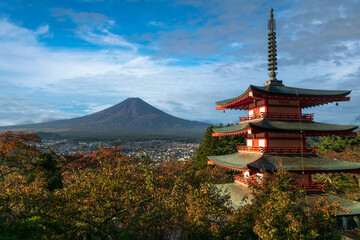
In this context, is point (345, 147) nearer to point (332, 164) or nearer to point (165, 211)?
point (332, 164)

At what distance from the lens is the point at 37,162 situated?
2438 cm

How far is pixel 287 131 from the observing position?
50.3 feet

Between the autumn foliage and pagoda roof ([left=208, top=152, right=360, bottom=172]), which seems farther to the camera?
pagoda roof ([left=208, top=152, right=360, bottom=172])

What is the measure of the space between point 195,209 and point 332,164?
35.6ft

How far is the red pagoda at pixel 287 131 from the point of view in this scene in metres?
14.9

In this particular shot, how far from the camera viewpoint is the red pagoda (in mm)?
14867

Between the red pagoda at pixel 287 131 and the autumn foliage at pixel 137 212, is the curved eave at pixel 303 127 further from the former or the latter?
the autumn foliage at pixel 137 212

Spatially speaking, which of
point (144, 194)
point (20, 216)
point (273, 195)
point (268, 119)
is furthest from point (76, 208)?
point (268, 119)

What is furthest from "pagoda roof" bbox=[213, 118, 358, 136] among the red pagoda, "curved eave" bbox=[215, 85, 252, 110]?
"curved eave" bbox=[215, 85, 252, 110]

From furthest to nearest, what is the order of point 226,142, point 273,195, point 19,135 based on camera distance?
point 226,142 → point 19,135 → point 273,195

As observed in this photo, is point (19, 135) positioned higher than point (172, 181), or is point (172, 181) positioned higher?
point (19, 135)

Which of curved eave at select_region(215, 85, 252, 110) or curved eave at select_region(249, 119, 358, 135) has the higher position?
curved eave at select_region(215, 85, 252, 110)

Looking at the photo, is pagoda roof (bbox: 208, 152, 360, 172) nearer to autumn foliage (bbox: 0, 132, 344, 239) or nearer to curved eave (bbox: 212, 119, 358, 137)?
curved eave (bbox: 212, 119, 358, 137)

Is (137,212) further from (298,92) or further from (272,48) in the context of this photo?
(272,48)
